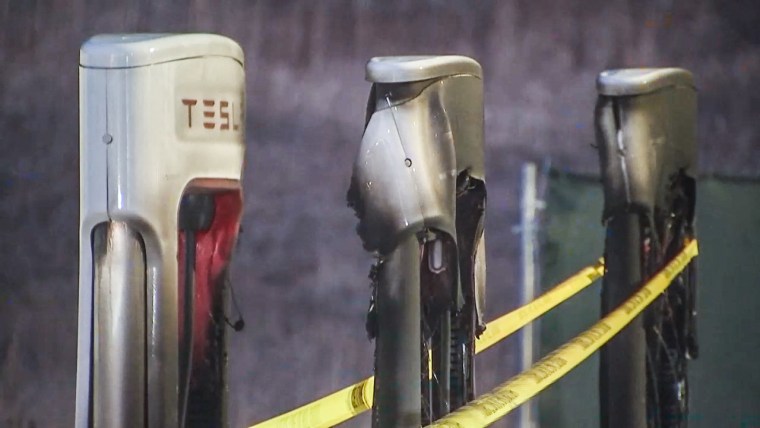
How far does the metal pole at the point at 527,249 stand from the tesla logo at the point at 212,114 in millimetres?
628

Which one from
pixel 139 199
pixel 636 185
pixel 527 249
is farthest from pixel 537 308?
pixel 139 199

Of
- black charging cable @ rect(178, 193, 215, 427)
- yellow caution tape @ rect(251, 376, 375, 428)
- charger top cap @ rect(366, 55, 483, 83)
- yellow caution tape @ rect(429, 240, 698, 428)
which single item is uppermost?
charger top cap @ rect(366, 55, 483, 83)

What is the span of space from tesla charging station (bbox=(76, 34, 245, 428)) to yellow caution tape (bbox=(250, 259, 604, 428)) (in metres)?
0.24

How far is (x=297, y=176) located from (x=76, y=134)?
0.38 meters

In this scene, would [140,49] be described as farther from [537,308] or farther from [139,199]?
[537,308]

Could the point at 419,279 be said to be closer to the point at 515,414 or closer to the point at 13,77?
the point at 515,414

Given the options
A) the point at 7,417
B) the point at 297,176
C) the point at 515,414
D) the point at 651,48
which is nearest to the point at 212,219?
the point at 297,176

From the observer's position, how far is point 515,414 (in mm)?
2025

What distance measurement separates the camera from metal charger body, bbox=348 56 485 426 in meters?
1.75

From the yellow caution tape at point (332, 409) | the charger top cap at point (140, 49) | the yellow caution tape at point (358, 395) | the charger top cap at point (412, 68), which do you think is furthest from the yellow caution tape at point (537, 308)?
the charger top cap at point (140, 49)

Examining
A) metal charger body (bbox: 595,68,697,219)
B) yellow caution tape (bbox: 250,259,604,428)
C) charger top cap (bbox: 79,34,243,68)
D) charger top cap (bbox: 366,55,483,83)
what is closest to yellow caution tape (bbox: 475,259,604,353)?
yellow caution tape (bbox: 250,259,604,428)

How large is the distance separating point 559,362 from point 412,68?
2.03ft

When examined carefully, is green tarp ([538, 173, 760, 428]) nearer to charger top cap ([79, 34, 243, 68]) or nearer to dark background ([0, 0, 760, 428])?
dark background ([0, 0, 760, 428])

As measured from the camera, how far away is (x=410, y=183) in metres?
1.75
